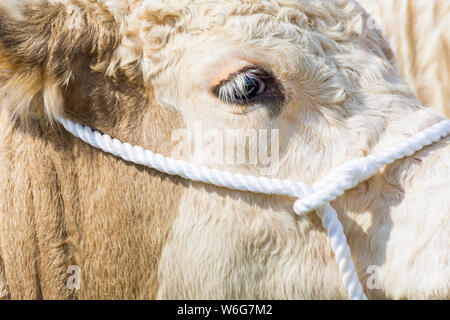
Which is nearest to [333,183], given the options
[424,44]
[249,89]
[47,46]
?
[249,89]

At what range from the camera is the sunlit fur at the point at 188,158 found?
83.8 inches

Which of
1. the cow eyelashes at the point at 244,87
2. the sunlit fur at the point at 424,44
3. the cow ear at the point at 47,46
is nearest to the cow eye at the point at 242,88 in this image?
the cow eyelashes at the point at 244,87

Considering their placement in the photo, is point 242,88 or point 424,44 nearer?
point 242,88

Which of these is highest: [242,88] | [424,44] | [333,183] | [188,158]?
[424,44]

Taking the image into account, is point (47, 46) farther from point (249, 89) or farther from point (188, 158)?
point (249, 89)

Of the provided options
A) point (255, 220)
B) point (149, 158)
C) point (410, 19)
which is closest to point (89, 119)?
point (149, 158)

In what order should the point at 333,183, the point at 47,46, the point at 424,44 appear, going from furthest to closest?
1. the point at 424,44
2. the point at 47,46
3. the point at 333,183

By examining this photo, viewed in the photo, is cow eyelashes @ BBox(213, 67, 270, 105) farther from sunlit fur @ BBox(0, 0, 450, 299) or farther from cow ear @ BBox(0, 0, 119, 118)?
cow ear @ BBox(0, 0, 119, 118)

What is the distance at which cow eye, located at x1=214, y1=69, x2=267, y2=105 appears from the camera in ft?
6.98

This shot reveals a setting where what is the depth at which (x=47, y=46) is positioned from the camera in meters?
2.21

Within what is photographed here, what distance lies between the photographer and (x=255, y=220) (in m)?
2.15

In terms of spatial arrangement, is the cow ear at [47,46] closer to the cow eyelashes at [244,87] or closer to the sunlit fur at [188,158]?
the sunlit fur at [188,158]

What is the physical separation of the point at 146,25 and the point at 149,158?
52 cm

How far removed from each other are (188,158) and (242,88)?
0.34 meters
